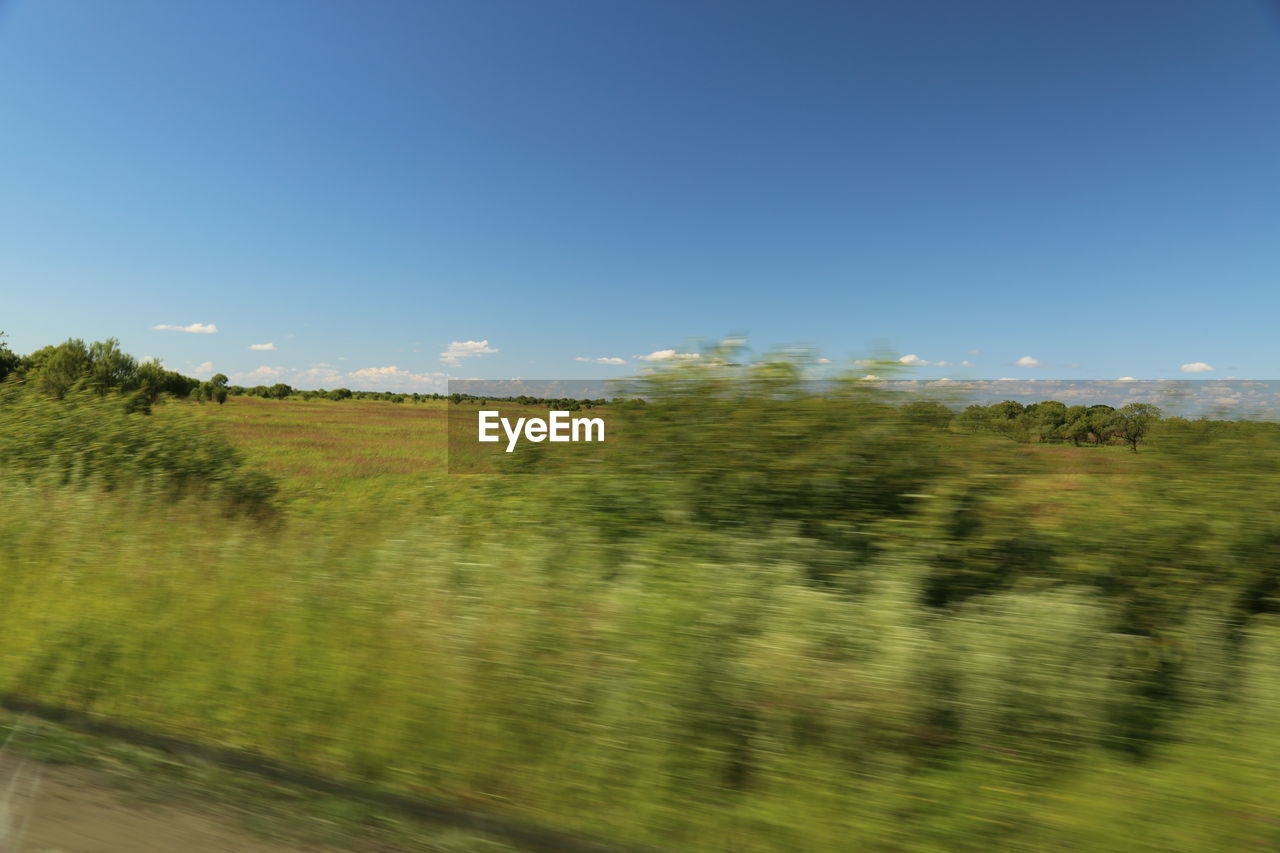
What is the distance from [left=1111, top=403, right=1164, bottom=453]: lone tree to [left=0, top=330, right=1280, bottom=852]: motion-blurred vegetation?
79 millimetres

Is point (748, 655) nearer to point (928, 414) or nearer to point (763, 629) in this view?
point (763, 629)

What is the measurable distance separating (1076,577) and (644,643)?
417cm

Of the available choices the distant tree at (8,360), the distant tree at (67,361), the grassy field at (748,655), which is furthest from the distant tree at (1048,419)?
the distant tree at (8,360)

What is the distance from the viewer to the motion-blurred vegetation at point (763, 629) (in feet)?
12.3

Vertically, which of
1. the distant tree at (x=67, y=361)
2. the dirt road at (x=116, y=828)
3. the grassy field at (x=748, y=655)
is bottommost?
the dirt road at (x=116, y=828)

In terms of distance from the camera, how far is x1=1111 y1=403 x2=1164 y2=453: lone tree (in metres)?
7.36

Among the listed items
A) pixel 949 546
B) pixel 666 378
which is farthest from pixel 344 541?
pixel 949 546

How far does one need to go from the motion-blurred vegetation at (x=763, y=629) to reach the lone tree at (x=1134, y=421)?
8cm

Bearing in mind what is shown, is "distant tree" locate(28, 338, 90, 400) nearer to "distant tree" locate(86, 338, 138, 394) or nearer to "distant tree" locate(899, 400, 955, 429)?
"distant tree" locate(86, 338, 138, 394)

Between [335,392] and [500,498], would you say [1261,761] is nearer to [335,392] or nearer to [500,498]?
[500,498]

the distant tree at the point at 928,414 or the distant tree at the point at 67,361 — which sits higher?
the distant tree at the point at 67,361

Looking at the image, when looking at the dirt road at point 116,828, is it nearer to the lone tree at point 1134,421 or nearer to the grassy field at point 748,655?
the grassy field at point 748,655

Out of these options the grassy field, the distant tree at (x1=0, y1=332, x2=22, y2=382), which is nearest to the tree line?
the grassy field

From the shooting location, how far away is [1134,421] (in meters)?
7.55
